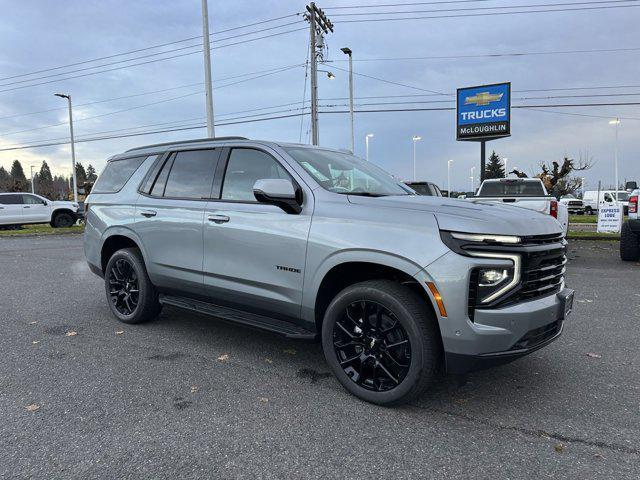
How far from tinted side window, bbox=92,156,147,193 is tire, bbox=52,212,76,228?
64.1ft

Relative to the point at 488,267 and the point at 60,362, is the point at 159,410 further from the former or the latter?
the point at 488,267

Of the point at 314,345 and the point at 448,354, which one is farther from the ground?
the point at 448,354

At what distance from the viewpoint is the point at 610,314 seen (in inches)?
224

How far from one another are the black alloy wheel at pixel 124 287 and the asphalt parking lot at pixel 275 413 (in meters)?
0.29

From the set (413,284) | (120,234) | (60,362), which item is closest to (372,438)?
(413,284)

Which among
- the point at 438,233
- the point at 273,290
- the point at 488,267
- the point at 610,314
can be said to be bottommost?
the point at 610,314

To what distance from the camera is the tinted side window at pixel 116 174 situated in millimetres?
5301

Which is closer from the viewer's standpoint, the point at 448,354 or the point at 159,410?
the point at 448,354

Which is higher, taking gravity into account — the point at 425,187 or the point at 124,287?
the point at 425,187

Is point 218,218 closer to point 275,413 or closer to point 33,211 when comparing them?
point 275,413

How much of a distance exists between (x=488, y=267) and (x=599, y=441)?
3.90 feet

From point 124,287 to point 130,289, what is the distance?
0.42ft

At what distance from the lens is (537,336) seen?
118 inches

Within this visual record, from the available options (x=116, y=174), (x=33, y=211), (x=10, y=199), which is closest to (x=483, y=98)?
(x=116, y=174)
